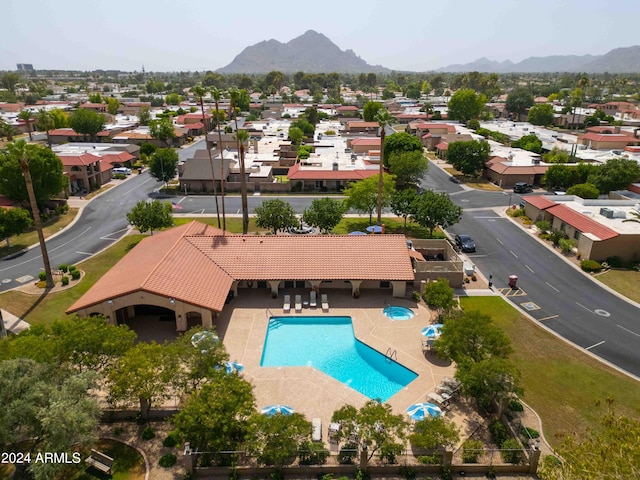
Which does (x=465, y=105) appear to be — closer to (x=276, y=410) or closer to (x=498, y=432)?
(x=498, y=432)

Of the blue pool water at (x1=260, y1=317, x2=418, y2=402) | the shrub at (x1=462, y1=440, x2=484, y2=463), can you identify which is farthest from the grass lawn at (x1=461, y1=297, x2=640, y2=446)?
the blue pool water at (x1=260, y1=317, x2=418, y2=402)

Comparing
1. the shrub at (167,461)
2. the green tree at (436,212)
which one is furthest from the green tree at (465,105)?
the shrub at (167,461)

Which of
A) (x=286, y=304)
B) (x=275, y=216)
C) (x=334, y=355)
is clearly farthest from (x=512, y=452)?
(x=275, y=216)

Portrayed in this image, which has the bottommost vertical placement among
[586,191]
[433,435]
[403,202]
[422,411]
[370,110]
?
[422,411]

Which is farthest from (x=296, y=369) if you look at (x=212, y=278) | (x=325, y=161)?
(x=325, y=161)

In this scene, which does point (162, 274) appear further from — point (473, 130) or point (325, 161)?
point (473, 130)

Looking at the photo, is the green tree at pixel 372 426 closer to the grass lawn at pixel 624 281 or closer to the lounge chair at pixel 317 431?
the lounge chair at pixel 317 431

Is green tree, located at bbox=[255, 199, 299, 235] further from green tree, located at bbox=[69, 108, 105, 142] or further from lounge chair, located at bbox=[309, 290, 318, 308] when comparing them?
green tree, located at bbox=[69, 108, 105, 142]

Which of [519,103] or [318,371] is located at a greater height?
[519,103]
